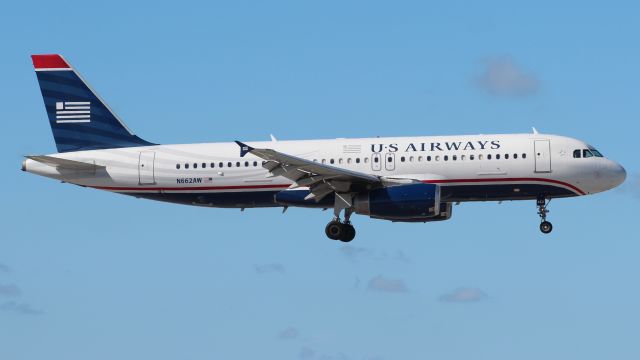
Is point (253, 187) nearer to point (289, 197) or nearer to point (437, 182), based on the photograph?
point (289, 197)

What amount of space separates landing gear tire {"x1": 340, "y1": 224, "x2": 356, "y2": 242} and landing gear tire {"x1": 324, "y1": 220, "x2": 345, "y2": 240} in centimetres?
13

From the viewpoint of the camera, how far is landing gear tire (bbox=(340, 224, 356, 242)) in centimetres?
6072

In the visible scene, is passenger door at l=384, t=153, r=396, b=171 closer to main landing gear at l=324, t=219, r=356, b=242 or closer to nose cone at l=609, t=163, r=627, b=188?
main landing gear at l=324, t=219, r=356, b=242

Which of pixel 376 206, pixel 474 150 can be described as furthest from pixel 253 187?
pixel 474 150

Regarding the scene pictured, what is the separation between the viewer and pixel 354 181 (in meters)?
58.3

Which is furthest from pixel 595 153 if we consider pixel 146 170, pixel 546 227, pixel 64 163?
pixel 64 163

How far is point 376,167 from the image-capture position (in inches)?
2362

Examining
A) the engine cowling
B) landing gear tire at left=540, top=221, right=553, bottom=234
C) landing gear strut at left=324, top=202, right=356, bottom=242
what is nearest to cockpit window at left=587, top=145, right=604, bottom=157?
landing gear tire at left=540, top=221, right=553, bottom=234

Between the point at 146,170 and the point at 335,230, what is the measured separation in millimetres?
9790

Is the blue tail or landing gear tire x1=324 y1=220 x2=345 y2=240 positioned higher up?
the blue tail

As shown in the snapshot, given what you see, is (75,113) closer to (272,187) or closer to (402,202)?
(272,187)

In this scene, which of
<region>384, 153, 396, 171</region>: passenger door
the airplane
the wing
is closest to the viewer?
the wing

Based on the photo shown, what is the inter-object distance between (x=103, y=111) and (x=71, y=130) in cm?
187

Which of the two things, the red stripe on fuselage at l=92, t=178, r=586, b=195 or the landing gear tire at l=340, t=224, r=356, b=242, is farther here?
the landing gear tire at l=340, t=224, r=356, b=242
